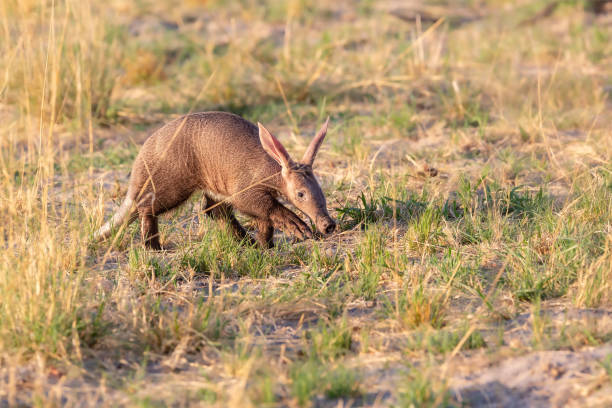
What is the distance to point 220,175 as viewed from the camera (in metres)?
4.66

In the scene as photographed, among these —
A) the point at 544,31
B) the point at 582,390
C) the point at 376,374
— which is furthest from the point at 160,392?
the point at 544,31

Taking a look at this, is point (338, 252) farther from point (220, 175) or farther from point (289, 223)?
point (220, 175)

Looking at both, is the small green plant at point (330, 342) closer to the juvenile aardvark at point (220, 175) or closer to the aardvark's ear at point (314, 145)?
the juvenile aardvark at point (220, 175)

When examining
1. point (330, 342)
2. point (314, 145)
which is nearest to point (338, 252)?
point (314, 145)

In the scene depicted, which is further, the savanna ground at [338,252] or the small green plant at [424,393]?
the savanna ground at [338,252]

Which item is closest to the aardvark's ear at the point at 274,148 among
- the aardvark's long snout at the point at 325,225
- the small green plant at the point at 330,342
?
the aardvark's long snout at the point at 325,225

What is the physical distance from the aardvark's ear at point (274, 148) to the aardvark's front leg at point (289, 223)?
0.27 metres

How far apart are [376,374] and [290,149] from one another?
11.0 ft

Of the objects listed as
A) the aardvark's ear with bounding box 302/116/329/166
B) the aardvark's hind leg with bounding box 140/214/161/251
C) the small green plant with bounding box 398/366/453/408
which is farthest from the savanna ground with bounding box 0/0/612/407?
the aardvark's ear with bounding box 302/116/329/166

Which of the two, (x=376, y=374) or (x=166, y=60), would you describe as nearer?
(x=376, y=374)

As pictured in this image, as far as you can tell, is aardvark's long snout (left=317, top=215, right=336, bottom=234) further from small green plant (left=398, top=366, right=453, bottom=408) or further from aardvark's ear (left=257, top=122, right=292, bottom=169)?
small green plant (left=398, top=366, right=453, bottom=408)

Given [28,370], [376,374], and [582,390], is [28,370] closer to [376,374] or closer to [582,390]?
[376,374]

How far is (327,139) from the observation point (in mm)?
6441

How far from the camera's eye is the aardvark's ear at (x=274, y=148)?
439 centimetres
